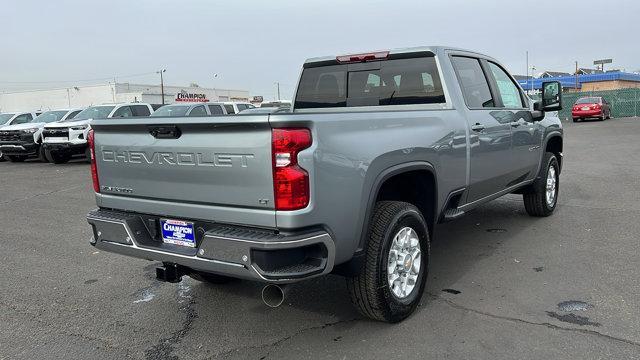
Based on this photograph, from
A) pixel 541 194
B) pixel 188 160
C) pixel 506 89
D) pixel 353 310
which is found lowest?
pixel 353 310

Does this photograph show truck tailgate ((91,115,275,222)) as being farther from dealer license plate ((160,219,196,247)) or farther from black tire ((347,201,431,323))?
black tire ((347,201,431,323))

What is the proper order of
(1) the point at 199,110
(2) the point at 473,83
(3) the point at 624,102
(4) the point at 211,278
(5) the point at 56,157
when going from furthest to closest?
1. (3) the point at 624,102
2. (5) the point at 56,157
3. (1) the point at 199,110
4. (2) the point at 473,83
5. (4) the point at 211,278

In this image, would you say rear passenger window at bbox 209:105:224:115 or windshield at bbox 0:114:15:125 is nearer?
rear passenger window at bbox 209:105:224:115

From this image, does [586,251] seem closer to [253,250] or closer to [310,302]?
[310,302]

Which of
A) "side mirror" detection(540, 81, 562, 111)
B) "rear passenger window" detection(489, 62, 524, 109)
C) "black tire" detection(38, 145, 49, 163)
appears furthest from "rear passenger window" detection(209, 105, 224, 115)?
"side mirror" detection(540, 81, 562, 111)

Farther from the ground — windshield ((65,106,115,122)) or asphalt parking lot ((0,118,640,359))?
windshield ((65,106,115,122))

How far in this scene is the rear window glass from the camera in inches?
180

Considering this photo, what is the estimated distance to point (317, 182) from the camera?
2920mm

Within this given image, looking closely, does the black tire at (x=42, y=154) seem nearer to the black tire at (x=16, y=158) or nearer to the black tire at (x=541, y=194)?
the black tire at (x=16, y=158)

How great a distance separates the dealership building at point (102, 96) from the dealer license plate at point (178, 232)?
61.1m

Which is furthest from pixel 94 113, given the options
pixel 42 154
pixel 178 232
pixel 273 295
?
pixel 273 295

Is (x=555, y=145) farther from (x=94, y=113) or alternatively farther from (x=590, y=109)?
(x=590, y=109)

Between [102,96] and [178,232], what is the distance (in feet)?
233

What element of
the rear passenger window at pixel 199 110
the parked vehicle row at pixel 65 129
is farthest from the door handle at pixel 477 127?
the rear passenger window at pixel 199 110
